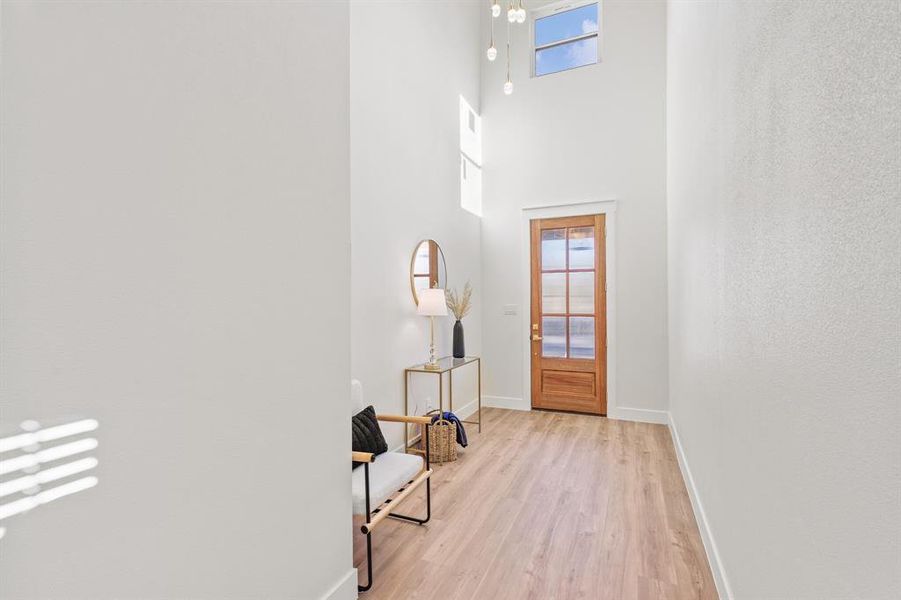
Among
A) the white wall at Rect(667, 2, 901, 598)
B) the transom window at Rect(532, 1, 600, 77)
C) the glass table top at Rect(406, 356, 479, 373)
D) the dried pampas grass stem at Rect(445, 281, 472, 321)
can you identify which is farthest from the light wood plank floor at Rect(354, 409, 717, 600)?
the transom window at Rect(532, 1, 600, 77)

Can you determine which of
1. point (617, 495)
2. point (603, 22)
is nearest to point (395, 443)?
point (617, 495)

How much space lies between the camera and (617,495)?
10.0ft

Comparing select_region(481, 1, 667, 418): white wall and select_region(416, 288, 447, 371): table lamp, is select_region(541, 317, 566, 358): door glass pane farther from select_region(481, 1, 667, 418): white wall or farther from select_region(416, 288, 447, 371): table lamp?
select_region(416, 288, 447, 371): table lamp

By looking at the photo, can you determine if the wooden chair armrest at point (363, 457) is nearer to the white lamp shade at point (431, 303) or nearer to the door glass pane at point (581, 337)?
the white lamp shade at point (431, 303)

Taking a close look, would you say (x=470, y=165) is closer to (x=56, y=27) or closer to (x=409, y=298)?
(x=409, y=298)

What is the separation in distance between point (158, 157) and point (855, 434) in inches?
66.3

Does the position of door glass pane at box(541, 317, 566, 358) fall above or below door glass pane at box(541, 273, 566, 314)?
below

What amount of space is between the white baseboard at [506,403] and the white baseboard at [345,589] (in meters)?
3.63

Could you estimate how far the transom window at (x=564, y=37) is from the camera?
5236 millimetres

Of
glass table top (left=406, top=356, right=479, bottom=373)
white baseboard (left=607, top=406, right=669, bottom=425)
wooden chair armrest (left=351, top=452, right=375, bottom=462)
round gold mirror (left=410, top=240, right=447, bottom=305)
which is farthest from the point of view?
white baseboard (left=607, top=406, right=669, bottom=425)

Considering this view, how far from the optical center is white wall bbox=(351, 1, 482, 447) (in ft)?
11.0

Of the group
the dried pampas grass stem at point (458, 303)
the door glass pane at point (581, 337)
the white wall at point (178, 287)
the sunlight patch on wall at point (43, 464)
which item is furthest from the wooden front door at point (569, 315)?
the sunlight patch on wall at point (43, 464)

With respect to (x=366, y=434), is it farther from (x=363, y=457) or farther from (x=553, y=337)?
(x=553, y=337)

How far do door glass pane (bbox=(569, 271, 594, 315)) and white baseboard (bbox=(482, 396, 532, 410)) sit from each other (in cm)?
125
